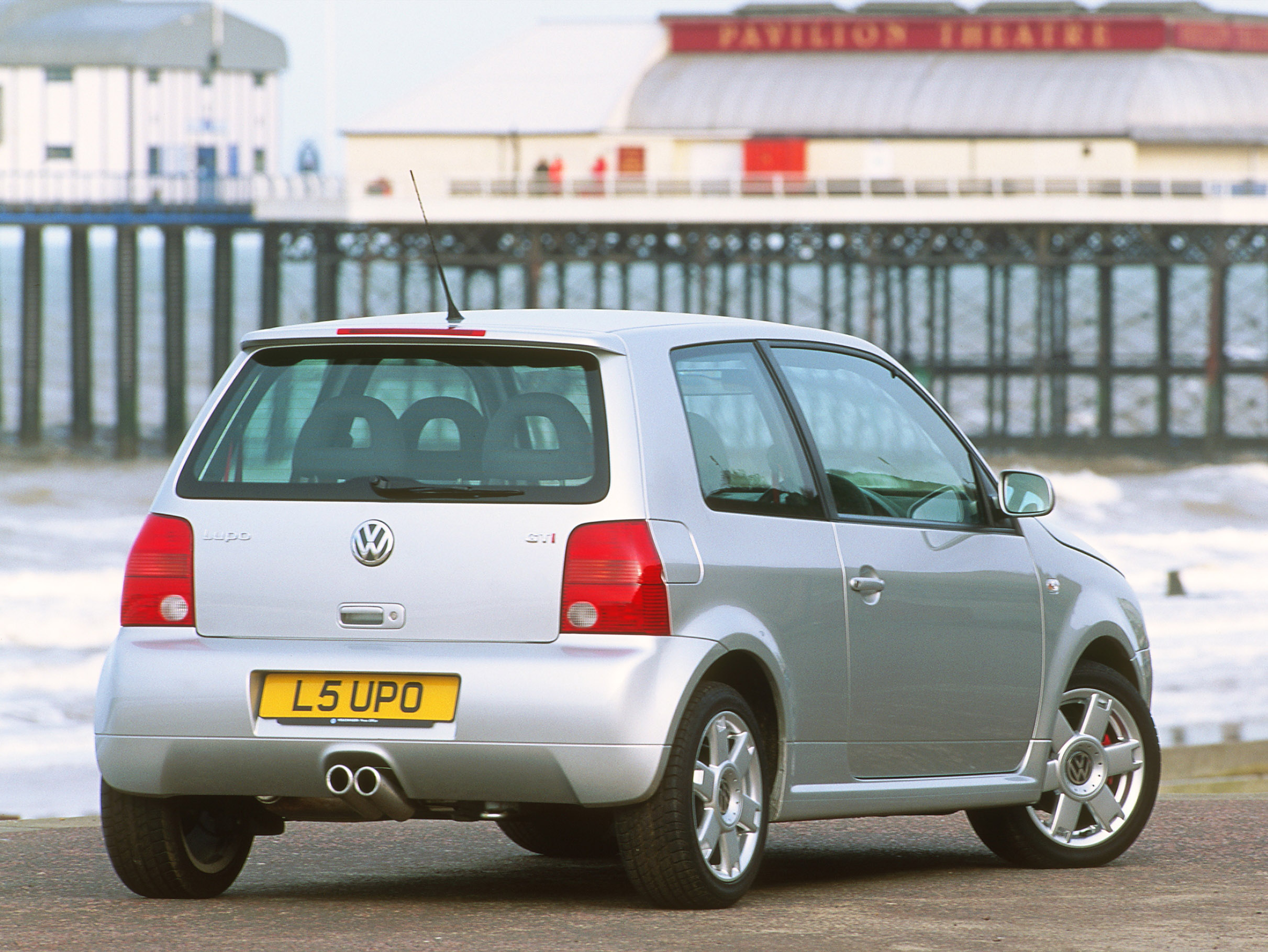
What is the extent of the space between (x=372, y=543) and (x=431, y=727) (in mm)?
445

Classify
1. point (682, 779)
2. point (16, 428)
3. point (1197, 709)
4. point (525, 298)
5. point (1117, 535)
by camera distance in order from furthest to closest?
point (16, 428), point (525, 298), point (1117, 535), point (1197, 709), point (682, 779)

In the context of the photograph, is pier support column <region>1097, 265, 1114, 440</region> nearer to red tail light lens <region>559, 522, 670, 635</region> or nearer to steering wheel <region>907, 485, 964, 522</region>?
steering wheel <region>907, 485, 964, 522</region>

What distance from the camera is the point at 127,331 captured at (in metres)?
47.2

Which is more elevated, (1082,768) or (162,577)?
(162,577)

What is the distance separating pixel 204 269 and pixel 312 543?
14422 cm

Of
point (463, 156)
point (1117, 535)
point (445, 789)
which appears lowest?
point (1117, 535)

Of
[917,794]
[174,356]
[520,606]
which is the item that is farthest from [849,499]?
[174,356]

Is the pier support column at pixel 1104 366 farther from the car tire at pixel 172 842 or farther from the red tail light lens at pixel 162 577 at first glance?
the red tail light lens at pixel 162 577

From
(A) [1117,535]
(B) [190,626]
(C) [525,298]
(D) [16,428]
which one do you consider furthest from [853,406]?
(D) [16,428]

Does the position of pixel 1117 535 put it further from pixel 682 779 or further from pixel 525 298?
pixel 682 779

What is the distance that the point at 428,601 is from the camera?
17.0ft

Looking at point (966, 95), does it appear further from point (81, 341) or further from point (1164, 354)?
point (81, 341)

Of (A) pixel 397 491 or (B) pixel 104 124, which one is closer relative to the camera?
(A) pixel 397 491

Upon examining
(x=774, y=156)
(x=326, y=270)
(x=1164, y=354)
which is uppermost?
(x=774, y=156)
